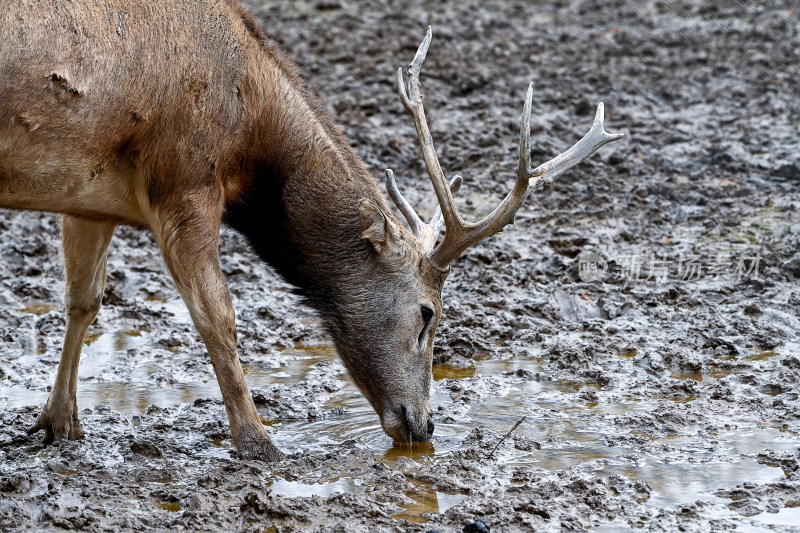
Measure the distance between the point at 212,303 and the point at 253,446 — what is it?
802 mm

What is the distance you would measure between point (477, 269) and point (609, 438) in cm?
305

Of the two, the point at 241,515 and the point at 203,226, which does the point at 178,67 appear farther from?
the point at 241,515

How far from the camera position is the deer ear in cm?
605

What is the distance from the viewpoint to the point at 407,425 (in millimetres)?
6203

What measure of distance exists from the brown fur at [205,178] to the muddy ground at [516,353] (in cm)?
50

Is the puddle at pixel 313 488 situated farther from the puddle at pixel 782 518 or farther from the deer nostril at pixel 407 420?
the puddle at pixel 782 518

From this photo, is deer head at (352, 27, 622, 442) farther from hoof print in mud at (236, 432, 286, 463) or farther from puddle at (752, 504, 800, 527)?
puddle at (752, 504, 800, 527)

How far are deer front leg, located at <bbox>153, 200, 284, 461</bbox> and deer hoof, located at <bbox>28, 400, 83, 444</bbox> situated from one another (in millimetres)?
1004

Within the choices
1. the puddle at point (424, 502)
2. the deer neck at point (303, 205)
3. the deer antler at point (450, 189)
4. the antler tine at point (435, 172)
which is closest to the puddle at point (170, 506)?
the puddle at point (424, 502)

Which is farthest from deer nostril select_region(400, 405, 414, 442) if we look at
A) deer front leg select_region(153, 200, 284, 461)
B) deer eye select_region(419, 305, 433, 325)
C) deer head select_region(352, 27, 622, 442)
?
deer front leg select_region(153, 200, 284, 461)

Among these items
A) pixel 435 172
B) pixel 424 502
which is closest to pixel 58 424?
pixel 424 502

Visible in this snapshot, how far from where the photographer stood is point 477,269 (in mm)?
9102

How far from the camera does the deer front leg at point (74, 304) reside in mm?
6309

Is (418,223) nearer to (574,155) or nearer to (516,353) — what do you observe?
(574,155)
